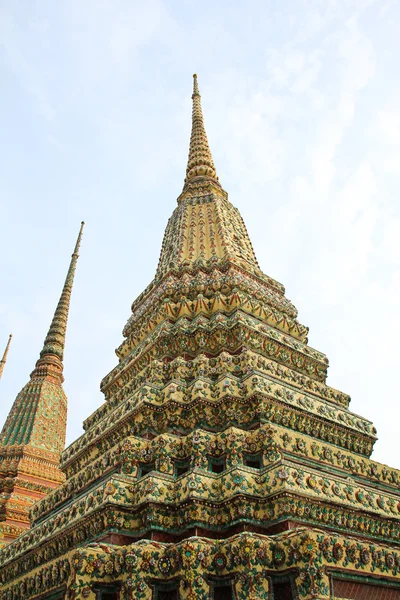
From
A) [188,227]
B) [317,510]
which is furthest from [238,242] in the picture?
[317,510]

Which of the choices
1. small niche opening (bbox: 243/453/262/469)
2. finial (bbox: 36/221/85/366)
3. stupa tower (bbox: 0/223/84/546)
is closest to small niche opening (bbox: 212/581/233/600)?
small niche opening (bbox: 243/453/262/469)

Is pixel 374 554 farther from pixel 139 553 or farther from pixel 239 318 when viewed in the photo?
pixel 239 318

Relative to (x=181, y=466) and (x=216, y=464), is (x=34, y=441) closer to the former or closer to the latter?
(x=181, y=466)

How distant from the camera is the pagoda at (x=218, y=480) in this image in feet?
17.0

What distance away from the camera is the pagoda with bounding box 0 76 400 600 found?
204 inches

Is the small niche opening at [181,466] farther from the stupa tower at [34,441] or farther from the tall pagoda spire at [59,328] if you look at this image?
the tall pagoda spire at [59,328]

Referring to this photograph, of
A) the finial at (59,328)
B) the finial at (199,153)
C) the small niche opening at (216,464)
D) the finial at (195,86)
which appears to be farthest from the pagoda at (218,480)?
the finial at (195,86)

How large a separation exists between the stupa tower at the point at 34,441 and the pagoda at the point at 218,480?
23.4 ft

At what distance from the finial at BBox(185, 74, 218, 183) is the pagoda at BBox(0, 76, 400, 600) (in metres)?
7.05

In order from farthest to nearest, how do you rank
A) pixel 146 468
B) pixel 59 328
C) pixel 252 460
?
1. pixel 59 328
2. pixel 146 468
3. pixel 252 460

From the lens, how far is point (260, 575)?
16.5 ft

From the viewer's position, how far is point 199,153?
720 inches

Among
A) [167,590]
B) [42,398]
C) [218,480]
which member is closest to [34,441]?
[42,398]

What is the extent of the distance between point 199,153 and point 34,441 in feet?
40.0
